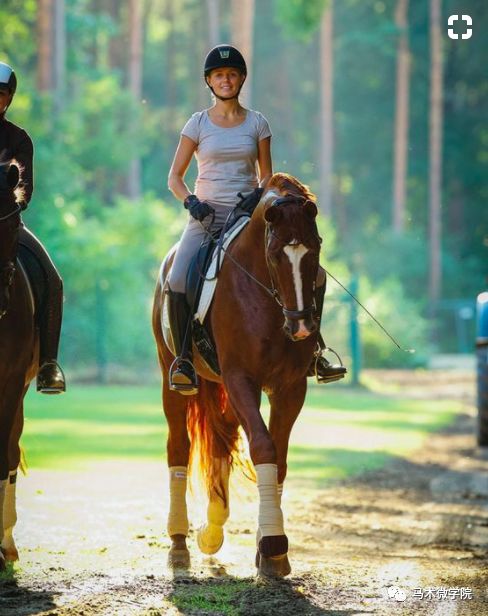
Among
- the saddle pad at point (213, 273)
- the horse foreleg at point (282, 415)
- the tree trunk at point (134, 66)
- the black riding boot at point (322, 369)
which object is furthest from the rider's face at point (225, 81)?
the tree trunk at point (134, 66)

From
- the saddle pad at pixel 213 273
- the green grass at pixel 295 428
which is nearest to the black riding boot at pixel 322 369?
the saddle pad at pixel 213 273

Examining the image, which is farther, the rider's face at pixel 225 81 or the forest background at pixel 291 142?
the forest background at pixel 291 142

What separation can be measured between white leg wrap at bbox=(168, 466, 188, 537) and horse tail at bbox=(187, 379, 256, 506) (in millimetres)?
127

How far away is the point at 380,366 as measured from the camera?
122 feet

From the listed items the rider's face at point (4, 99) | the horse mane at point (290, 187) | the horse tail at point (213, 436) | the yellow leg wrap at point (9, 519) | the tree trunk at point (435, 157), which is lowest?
the yellow leg wrap at point (9, 519)

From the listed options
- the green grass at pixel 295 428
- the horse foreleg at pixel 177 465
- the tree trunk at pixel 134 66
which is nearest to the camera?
the horse foreleg at pixel 177 465

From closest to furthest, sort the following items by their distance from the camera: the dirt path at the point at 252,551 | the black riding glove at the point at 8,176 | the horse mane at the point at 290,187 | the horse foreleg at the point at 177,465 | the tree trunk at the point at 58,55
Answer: the dirt path at the point at 252,551 → the black riding glove at the point at 8,176 → the horse mane at the point at 290,187 → the horse foreleg at the point at 177,465 → the tree trunk at the point at 58,55

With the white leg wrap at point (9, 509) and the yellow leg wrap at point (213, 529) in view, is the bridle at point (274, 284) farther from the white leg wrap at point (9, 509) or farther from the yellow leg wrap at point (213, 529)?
the white leg wrap at point (9, 509)

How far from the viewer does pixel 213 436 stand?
9.77 metres

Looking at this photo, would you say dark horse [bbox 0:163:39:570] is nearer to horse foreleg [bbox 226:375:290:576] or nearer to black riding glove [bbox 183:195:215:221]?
black riding glove [bbox 183:195:215:221]

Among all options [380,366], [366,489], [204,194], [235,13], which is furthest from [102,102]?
[204,194]

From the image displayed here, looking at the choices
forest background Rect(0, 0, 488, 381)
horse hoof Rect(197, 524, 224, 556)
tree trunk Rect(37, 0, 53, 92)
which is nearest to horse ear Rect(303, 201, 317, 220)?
horse hoof Rect(197, 524, 224, 556)

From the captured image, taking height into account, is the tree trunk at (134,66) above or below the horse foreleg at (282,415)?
above

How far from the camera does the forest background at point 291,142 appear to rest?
33.4 m
